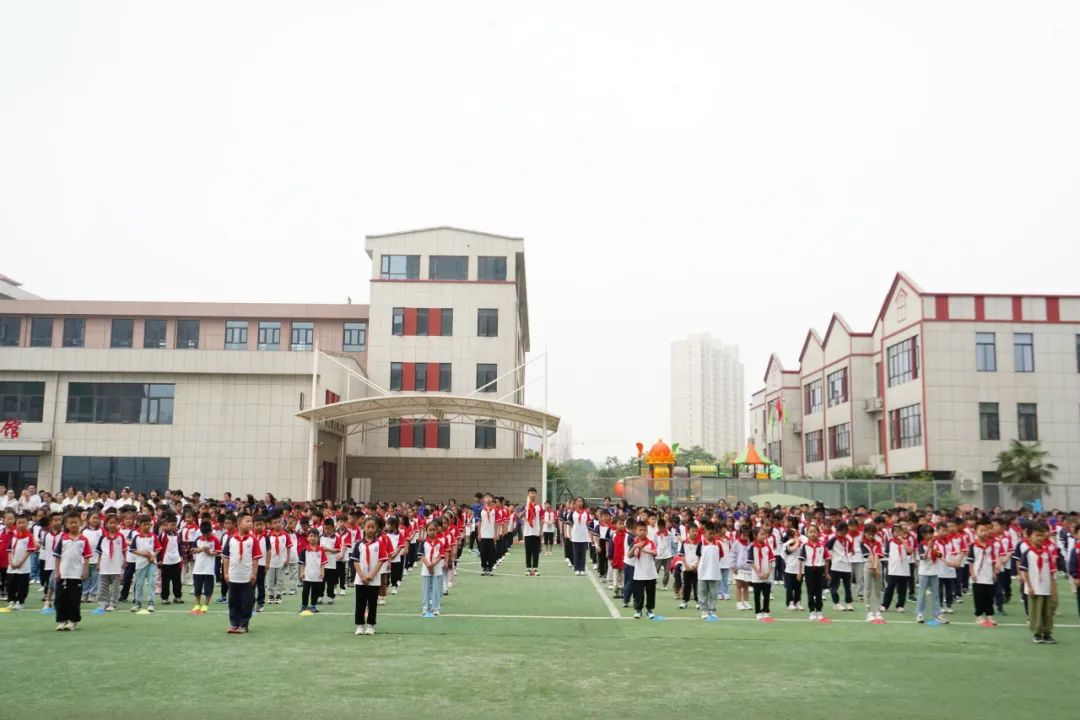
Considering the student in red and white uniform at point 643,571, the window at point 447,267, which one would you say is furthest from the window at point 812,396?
the student in red and white uniform at point 643,571

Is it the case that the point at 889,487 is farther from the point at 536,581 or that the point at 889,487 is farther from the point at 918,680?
the point at 918,680

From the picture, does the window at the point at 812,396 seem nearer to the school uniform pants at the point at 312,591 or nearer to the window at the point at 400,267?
the window at the point at 400,267

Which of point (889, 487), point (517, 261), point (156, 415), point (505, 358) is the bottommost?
point (889, 487)

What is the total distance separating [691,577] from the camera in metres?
16.4

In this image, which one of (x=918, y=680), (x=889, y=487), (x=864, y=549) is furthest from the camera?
(x=889, y=487)

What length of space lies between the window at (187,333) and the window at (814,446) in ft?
129

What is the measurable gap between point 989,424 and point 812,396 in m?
18.2

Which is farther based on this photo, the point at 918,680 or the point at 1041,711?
the point at 918,680

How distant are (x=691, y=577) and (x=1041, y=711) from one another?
8.31 meters

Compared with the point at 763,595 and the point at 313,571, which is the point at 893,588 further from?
the point at 313,571

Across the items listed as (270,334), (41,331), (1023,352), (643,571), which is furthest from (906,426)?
(41,331)

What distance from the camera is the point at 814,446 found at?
58562mm

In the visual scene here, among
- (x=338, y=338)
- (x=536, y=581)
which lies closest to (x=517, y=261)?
(x=338, y=338)

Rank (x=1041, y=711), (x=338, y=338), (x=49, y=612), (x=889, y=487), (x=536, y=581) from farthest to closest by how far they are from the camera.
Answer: (x=338, y=338) < (x=889, y=487) < (x=536, y=581) < (x=49, y=612) < (x=1041, y=711)
